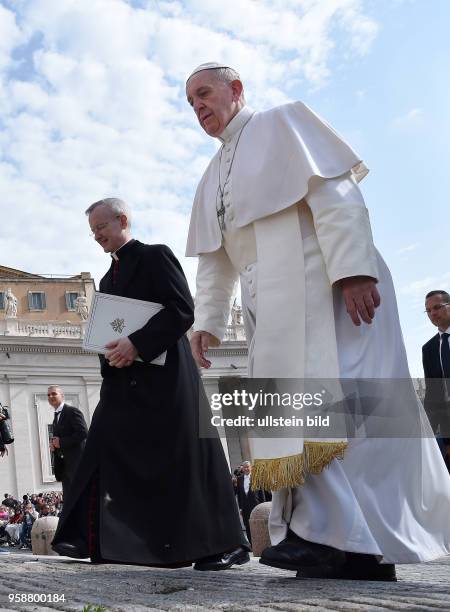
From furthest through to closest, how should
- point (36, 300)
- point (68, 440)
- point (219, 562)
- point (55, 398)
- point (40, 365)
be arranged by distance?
point (36, 300)
point (40, 365)
point (55, 398)
point (68, 440)
point (219, 562)

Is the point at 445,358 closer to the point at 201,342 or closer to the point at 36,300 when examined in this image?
the point at 201,342

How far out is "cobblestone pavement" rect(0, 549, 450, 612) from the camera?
9.53ft

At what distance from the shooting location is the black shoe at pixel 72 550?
5.28 meters

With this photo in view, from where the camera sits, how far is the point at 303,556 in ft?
12.5

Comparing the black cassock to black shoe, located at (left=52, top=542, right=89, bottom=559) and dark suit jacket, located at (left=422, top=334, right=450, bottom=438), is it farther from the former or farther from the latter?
dark suit jacket, located at (left=422, top=334, right=450, bottom=438)

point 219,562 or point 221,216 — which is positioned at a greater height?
Result: point 221,216

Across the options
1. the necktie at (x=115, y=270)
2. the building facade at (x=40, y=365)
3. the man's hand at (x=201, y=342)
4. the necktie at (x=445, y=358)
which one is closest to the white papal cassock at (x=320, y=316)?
the man's hand at (x=201, y=342)

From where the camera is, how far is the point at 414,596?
2.93 meters

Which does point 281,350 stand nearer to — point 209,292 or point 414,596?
point 209,292

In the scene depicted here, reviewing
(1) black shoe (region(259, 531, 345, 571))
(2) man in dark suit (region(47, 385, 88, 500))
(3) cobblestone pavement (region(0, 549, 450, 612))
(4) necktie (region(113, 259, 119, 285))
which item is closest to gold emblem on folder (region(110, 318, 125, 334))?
(4) necktie (region(113, 259, 119, 285))

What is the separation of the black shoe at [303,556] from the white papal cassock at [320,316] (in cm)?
4

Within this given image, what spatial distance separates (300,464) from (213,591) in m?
0.62

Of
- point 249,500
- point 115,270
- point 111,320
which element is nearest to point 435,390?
point 115,270

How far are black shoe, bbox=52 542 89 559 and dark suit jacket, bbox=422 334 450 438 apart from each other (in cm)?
346
